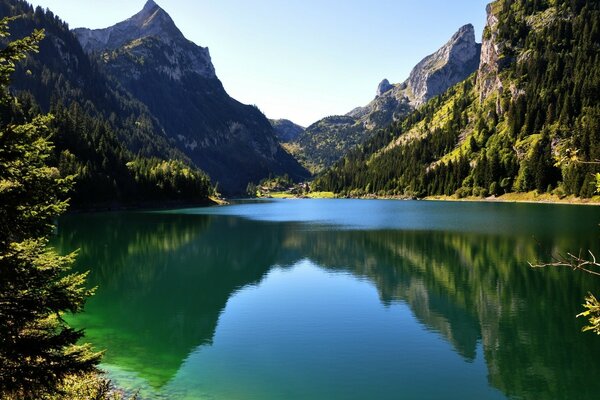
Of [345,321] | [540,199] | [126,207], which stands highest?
[540,199]

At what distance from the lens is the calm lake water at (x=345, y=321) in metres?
22.4

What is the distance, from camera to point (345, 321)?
1313 inches

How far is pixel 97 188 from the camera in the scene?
487ft

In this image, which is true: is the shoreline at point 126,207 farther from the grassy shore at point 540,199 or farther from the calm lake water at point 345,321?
the grassy shore at point 540,199

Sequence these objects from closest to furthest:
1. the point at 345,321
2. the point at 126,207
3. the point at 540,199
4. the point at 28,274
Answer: the point at 28,274, the point at 345,321, the point at 126,207, the point at 540,199

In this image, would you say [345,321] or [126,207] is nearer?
[345,321]

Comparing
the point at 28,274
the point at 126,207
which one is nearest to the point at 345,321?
the point at 28,274

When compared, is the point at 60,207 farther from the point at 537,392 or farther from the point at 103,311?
the point at 103,311

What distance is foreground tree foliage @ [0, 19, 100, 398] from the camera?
1095 cm

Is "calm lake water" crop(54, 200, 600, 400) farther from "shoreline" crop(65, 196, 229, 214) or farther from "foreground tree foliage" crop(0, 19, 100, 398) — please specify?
"shoreline" crop(65, 196, 229, 214)

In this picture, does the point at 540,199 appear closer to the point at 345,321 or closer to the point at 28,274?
the point at 345,321

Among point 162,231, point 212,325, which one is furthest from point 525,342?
point 162,231

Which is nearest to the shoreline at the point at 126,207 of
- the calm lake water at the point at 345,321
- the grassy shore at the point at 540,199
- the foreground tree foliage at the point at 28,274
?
the calm lake water at the point at 345,321

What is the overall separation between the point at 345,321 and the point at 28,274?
25098 mm
